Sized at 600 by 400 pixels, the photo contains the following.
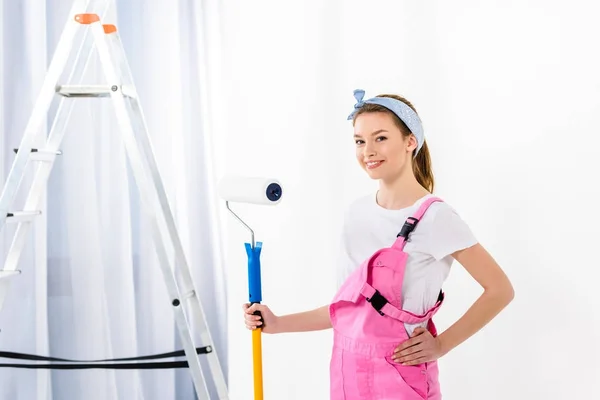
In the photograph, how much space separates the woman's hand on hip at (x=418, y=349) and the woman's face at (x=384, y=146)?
1.11 feet

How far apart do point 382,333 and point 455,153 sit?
579 millimetres

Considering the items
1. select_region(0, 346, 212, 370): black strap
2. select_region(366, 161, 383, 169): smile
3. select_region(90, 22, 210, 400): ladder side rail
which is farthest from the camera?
select_region(0, 346, 212, 370): black strap

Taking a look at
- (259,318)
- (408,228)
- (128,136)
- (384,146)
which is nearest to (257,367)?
(259,318)

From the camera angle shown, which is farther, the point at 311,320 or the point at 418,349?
the point at 311,320

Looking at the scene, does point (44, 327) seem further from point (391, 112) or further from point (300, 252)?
point (391, 112)

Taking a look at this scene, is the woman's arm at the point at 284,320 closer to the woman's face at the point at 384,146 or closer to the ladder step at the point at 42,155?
the woman's face at the point at 384,146

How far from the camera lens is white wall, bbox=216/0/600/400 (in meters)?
1.42

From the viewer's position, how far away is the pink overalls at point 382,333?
128 cm

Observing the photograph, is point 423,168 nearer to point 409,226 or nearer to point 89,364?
point 409,226

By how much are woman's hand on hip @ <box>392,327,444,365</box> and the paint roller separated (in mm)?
310

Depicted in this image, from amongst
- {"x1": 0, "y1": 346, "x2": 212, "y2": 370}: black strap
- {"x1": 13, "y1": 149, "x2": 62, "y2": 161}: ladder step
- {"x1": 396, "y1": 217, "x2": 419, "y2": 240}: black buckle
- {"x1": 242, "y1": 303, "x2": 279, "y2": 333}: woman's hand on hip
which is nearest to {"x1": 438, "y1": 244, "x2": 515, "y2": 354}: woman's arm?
{"x1": 396, "y1": 217, "x2": 419, "y2": 240}: black buckle

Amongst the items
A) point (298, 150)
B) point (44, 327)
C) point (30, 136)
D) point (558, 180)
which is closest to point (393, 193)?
point (558, 180)

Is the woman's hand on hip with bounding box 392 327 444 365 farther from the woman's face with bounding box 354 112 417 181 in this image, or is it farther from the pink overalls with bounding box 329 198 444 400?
the woman's face with bounding box 354 112 417 181

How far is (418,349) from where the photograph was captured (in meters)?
1.29
